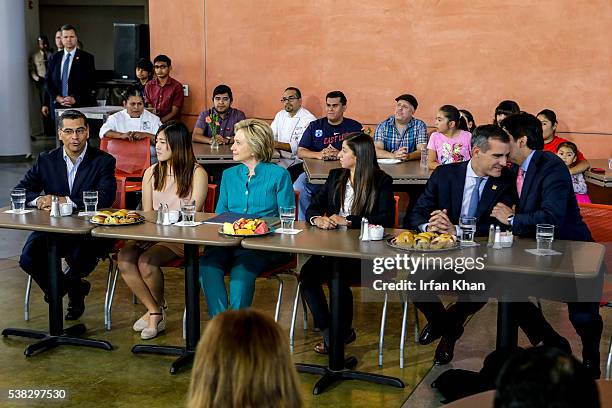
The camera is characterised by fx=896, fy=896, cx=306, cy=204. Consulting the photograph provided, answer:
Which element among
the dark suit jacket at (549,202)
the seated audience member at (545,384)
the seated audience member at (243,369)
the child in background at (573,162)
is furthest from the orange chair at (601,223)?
the seated audience member at (545,384)

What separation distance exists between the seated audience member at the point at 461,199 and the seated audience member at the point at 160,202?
1473 millimetres

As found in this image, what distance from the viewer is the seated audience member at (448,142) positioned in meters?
7.51

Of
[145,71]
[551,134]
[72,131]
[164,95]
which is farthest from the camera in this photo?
→ [145,71]

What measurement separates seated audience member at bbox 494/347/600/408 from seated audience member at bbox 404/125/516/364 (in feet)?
10.8

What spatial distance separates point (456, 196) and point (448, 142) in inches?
95.0

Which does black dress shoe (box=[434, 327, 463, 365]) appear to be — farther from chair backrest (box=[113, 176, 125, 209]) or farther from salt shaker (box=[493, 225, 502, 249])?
chair backrest (box=[113, 176, 125, 209])

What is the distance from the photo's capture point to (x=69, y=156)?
6008mm

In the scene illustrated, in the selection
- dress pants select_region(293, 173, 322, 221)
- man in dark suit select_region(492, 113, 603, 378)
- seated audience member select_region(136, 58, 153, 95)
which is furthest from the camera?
seated audience member select_region(136, 58, 153, 95)

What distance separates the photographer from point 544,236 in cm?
446

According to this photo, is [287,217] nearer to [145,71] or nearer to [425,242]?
[425,242]

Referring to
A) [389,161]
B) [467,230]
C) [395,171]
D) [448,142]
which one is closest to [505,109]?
[448,142]

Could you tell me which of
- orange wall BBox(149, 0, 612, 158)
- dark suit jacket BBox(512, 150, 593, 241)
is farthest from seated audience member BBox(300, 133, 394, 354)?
orange wall BBox(149, 0, 612, 158)

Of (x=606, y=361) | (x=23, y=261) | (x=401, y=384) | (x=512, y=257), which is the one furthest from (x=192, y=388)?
(x=23, y=261)

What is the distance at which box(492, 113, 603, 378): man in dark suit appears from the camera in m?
4.76
